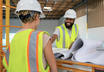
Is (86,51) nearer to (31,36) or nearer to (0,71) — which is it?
(31,36)

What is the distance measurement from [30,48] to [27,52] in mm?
41

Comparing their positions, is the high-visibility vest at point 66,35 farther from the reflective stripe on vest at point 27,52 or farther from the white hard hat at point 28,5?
the reflective stripe on vest at point 27,52

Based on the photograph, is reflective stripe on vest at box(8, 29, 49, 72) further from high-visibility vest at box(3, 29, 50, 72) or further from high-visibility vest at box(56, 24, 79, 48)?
high-visibility vest at box(56, 24, 79, 48)

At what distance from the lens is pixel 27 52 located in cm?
114

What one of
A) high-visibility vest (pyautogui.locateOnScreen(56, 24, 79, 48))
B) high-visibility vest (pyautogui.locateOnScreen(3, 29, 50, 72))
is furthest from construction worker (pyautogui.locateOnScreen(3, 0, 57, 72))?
high-visibility vest (pyautogui.locateOnScreen(56, 24, 79, 48))

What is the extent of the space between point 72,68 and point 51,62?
166 mm

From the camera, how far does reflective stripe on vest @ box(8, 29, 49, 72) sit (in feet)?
3.66

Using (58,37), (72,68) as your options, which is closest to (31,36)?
(72,68)

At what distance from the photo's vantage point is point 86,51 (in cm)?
114

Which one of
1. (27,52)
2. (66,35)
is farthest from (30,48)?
(66,35)

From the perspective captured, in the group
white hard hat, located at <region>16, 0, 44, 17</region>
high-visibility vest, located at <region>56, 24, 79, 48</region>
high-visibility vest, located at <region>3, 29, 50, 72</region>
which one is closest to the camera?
high-visibility vest, located at <region>3, 29, 50, 72</region>

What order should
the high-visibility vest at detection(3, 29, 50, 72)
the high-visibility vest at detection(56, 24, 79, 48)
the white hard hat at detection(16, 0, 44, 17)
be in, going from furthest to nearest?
1. the high-visibility vest at detection(56, 24, 79, 48)
2. the white hard hat at detection(16, 0, 44, 17)
3. the high-visibility vest at detection(3, 29, 50, 72)

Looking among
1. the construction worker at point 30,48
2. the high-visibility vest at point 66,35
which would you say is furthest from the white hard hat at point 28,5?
the high-visibility vest at point 66,35

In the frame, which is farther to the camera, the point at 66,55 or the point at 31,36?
the point at 66,55
